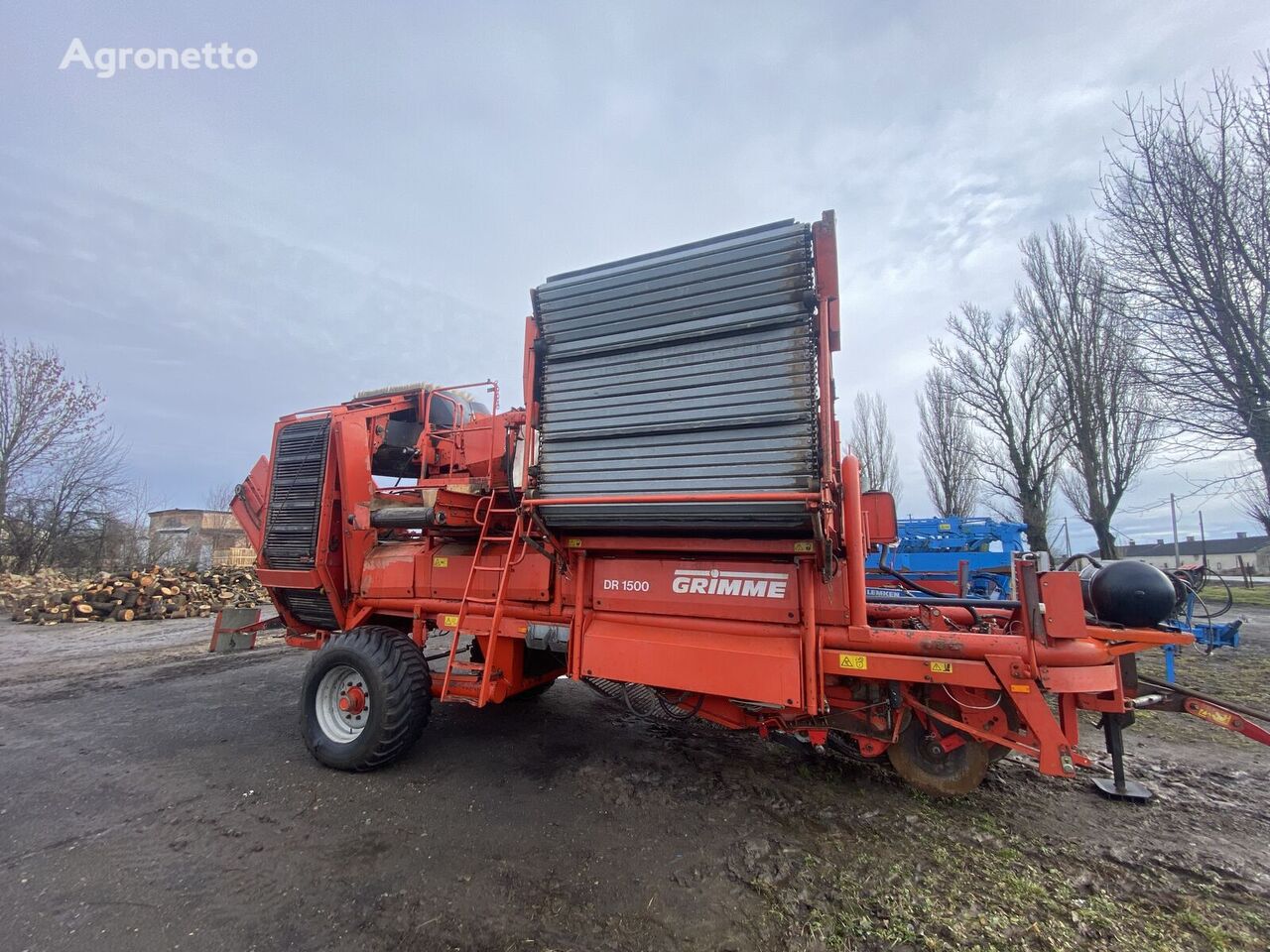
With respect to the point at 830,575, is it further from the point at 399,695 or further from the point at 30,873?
the point at 30,873

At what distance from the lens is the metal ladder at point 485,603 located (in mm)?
3791

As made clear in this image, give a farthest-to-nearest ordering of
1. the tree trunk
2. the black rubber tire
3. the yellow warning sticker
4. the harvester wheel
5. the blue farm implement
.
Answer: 1. the tree trunk
2. the blue farm implement
3. the black rubber tire
4. the harvester wheel
5. the yellow warning sticker

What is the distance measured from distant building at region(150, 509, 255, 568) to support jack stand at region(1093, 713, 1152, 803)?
14.7 m

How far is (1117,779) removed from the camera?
11.3ft

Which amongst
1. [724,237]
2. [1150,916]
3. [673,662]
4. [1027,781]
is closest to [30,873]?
[673,662]

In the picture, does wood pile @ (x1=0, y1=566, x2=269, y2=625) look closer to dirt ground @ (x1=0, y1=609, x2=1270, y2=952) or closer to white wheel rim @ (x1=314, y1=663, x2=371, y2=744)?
white wheel rim @ (x1=314, y1=663, x2=371, y2=744)

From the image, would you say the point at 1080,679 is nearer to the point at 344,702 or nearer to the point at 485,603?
the point at 485,603

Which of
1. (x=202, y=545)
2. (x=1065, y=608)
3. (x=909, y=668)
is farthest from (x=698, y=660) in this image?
(x=202, y=545)

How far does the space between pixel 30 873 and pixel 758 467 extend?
4.34 m

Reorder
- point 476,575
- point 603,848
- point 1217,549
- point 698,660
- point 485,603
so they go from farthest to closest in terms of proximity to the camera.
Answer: point 1217,549 → point 476,575 → point 485,603 → point 698,660 → point 603,848

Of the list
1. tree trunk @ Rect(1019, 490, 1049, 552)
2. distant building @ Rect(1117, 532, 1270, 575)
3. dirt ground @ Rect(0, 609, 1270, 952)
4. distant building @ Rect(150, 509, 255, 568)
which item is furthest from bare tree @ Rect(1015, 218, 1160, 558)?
distant building @ Rect(1117, 532, 1270, 575)

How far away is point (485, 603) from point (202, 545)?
1321 inches

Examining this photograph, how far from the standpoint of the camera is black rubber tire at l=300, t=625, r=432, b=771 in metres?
4.04

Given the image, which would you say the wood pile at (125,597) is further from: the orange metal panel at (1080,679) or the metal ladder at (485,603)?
the orange metal panel at (1080,679)
